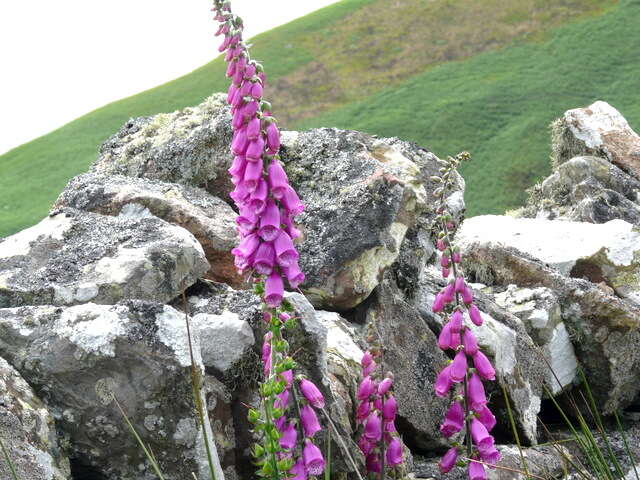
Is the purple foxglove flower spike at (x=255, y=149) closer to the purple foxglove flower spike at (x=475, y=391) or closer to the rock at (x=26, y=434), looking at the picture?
the rock at (x=26, y=434)

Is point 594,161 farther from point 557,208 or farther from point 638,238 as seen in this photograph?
point 638,238

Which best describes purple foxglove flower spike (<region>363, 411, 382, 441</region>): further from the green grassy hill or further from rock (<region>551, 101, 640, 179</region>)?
the green grassy hill

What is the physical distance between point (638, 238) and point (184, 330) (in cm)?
990

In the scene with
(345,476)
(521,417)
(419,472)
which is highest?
(345,476)

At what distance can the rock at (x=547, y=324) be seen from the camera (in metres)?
10.6

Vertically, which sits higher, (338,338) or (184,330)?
(184,330)

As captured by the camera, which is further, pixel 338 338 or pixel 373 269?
pixel 373 269

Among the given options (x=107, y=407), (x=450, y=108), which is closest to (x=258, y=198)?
(x=107, y=407)

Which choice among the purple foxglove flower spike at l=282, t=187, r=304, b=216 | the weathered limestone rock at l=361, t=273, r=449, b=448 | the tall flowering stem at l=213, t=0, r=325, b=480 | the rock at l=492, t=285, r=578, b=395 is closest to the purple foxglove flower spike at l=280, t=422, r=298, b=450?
the tall flowering stem at l=213, t=0, r=325, b=480

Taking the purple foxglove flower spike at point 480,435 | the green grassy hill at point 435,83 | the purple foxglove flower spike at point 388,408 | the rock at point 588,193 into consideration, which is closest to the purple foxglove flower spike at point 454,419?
the purple foxglove flower spike at point 480,435

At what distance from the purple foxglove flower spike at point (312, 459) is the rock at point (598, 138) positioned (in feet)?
51.6

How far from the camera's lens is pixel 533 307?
10609 mm

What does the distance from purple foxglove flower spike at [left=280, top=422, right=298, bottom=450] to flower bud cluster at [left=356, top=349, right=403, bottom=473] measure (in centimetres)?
84

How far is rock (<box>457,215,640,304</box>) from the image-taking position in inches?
497
